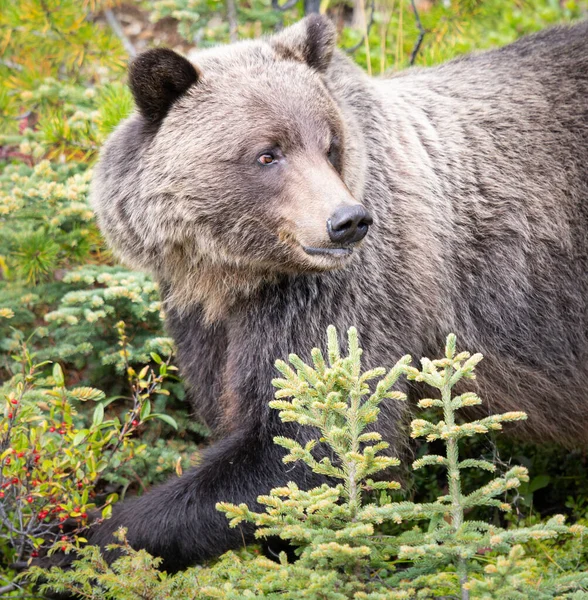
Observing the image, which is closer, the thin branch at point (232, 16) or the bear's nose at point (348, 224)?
the bear's nose at point (348, 224)

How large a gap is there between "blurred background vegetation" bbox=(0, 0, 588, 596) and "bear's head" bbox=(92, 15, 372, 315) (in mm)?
889

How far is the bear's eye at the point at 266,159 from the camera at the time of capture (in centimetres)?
367

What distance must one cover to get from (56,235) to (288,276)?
6.74ft

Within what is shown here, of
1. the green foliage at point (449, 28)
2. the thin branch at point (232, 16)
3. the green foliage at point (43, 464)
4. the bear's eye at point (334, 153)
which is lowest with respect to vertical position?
the green foliage at point (43, 464)

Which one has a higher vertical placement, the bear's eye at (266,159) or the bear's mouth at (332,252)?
the bear's eye at (266,159)

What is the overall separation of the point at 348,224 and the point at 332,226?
0.23ft

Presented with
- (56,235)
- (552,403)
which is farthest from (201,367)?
(552,403)

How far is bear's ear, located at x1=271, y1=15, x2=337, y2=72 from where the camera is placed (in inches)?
158

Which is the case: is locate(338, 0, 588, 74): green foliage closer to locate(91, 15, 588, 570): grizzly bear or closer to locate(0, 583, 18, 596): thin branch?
locate(91, 15, 588, 570): grizzly bear

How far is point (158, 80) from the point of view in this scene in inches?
149

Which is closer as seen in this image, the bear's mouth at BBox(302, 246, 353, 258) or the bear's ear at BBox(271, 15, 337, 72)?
the bear's mouth at BBox(302, 246, 353, 258)

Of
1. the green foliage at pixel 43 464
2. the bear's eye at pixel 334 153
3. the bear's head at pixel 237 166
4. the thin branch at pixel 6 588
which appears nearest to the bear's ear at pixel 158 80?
the bear's head at pixel 237 166

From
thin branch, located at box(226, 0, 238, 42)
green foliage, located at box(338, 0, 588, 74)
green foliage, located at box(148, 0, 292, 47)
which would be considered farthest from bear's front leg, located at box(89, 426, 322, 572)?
thin branch, located at box(226, 0, 238, 42)

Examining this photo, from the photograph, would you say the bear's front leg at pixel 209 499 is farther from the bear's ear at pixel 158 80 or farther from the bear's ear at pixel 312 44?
the bear's ear at pixel 312 44
